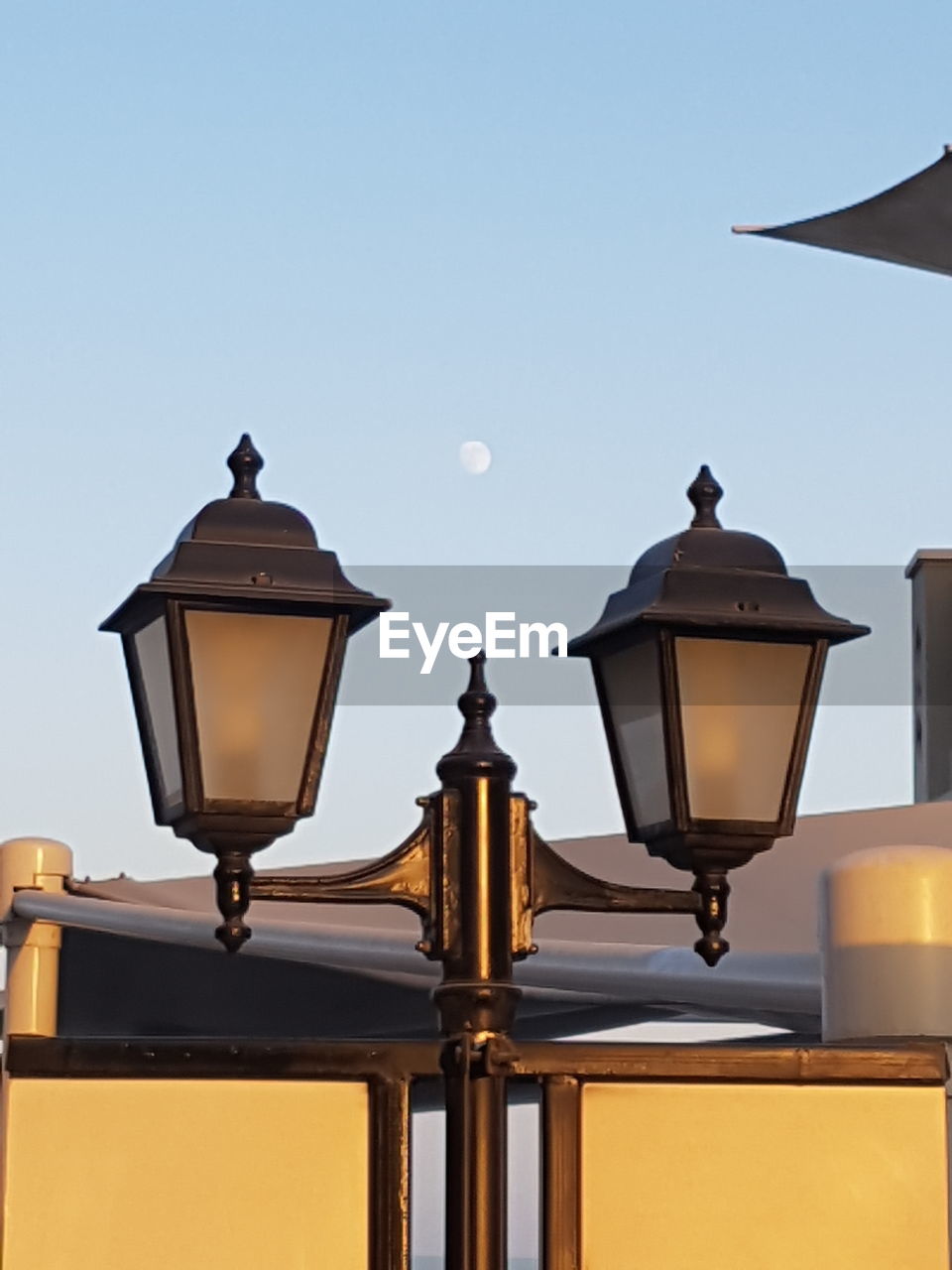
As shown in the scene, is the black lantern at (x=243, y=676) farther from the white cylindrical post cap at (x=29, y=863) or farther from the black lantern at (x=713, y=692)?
the white cylindrical post cap at (x=29, y=863)

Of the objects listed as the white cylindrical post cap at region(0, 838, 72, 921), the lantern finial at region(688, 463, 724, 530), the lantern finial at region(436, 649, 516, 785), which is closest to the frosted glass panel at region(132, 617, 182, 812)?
the lantern finial at region(436, 649, 516, 785)

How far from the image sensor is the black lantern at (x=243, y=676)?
122 inches

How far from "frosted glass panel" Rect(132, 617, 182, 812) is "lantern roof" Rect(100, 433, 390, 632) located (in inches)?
1.9

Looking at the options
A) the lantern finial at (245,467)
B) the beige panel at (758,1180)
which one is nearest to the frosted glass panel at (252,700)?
the lantern finial at (245,467)

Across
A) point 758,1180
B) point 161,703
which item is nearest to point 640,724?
point 161,703

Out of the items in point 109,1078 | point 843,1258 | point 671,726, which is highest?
point 671,726

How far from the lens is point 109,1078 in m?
2.56

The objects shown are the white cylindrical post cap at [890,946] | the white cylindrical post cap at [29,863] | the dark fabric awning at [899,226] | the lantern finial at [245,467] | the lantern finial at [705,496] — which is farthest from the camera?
the dark fabric awning at [899,226]

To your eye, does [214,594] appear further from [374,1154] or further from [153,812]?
[374,1154]

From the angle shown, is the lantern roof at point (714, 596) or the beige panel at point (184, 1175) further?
the lantern roof at point (714, 596)

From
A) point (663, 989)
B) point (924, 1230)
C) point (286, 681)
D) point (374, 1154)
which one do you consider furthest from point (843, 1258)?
point (663, 989)

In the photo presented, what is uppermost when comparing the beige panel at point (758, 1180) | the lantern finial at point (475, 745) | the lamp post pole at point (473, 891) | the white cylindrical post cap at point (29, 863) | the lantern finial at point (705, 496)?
the white cylindrical post cap at point (29, 863)

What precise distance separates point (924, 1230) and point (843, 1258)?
0.10m

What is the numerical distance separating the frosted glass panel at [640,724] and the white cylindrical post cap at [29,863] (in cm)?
824
